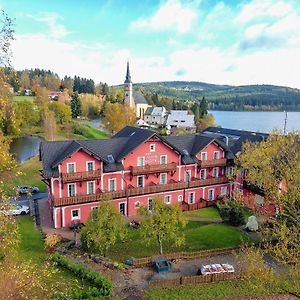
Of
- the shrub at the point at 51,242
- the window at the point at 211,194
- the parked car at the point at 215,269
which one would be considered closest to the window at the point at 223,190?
the window at the point at 211,194

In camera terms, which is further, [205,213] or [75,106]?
[75,106]

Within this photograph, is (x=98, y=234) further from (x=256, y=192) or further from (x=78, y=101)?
(x=78, y=101)

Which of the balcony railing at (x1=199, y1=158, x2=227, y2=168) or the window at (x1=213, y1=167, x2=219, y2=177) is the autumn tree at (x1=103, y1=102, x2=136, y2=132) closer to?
the window at (x1=213, y1=167, x2=219, y2=177)

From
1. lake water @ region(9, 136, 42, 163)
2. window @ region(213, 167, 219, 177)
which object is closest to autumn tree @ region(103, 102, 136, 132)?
lake water @ region(9, 136, 42, 163)

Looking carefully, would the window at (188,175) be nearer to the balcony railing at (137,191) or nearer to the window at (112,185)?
the balcony railing at (137,191)

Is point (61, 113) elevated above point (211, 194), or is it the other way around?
point (61, 113)

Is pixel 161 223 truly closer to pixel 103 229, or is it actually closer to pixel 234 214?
pixel 103 229

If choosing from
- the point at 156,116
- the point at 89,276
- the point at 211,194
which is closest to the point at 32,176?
the point at 211,194

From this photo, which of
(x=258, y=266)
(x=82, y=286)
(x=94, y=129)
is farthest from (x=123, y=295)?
Answer: (x=94, y=129)
